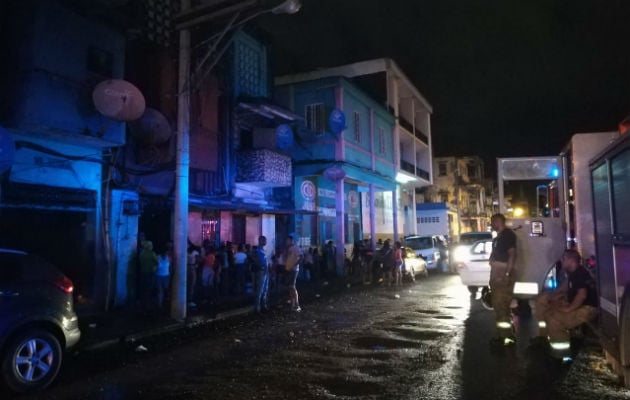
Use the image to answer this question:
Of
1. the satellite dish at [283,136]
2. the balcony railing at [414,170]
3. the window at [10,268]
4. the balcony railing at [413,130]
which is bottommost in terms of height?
the window at [10,268]

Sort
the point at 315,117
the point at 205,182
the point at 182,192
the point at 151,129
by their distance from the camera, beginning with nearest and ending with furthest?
1. the point at 182,192
2. the point at 151,129
3. the point at 205,182
4. the point at 315,117

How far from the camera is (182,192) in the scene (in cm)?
1077

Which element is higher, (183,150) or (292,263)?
(183,150)

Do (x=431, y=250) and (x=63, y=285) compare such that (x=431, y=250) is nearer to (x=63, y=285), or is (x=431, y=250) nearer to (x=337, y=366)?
(x=337, y=366)

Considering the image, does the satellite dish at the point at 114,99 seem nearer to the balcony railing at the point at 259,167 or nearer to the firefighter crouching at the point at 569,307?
the balcony railing at the point at 259,167

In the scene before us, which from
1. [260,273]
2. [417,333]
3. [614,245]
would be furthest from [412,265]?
[614,245]

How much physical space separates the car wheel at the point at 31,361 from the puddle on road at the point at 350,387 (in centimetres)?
344

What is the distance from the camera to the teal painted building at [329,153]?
22156 millimetres

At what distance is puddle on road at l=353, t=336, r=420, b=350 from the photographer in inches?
308

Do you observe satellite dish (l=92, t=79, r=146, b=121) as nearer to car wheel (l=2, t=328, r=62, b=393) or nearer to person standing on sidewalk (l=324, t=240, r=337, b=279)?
car wheel (l=2, t=328, r=62, b=393)

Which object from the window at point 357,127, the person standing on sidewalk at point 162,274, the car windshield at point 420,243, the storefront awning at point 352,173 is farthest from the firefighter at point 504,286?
the window at point 357,127

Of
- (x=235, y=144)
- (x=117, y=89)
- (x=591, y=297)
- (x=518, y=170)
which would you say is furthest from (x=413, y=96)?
(x=591, y=297)

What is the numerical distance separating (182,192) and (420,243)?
15.8 m

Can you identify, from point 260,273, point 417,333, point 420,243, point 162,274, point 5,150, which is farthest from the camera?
point 420,243
